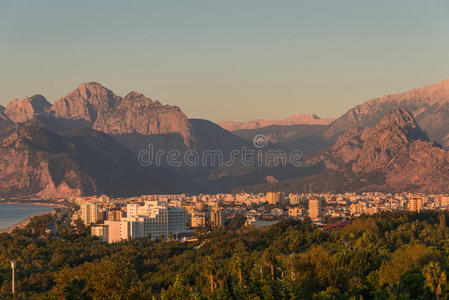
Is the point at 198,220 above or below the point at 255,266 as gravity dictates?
above

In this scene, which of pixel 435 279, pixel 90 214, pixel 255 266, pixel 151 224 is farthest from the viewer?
pixel 90 214

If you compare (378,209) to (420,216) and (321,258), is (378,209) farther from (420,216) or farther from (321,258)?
(321,258)

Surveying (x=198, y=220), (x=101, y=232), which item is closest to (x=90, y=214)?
(x=198, y=220)

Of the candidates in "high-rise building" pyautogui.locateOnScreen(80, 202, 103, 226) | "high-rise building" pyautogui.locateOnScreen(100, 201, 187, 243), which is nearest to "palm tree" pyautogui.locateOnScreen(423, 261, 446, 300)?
"high-rise building" pyautogui.locateOnScreen(100, 201, 187, 243)

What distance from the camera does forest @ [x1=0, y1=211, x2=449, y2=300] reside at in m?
53.1

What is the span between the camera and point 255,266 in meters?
63.5

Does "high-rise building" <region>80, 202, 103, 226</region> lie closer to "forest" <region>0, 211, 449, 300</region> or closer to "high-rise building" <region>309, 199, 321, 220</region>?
"forest" <region>0, 211, 449, 300</region>

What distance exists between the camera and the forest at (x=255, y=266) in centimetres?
5309

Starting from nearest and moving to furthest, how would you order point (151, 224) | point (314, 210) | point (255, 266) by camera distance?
1. point (255, 266)
2. point (151, 224)
3. point (314, 210)

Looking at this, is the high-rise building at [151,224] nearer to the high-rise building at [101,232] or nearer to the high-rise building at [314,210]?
the high-rise building at [101,232]

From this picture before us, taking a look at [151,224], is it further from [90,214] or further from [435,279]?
[435,279]

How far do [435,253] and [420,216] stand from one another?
151 feet

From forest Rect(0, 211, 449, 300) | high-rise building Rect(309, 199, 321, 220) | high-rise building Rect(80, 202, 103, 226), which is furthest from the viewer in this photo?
high-rise building Rect(309, 199, 321, 220)

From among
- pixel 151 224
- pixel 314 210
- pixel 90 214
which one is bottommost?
pixel 151 224
